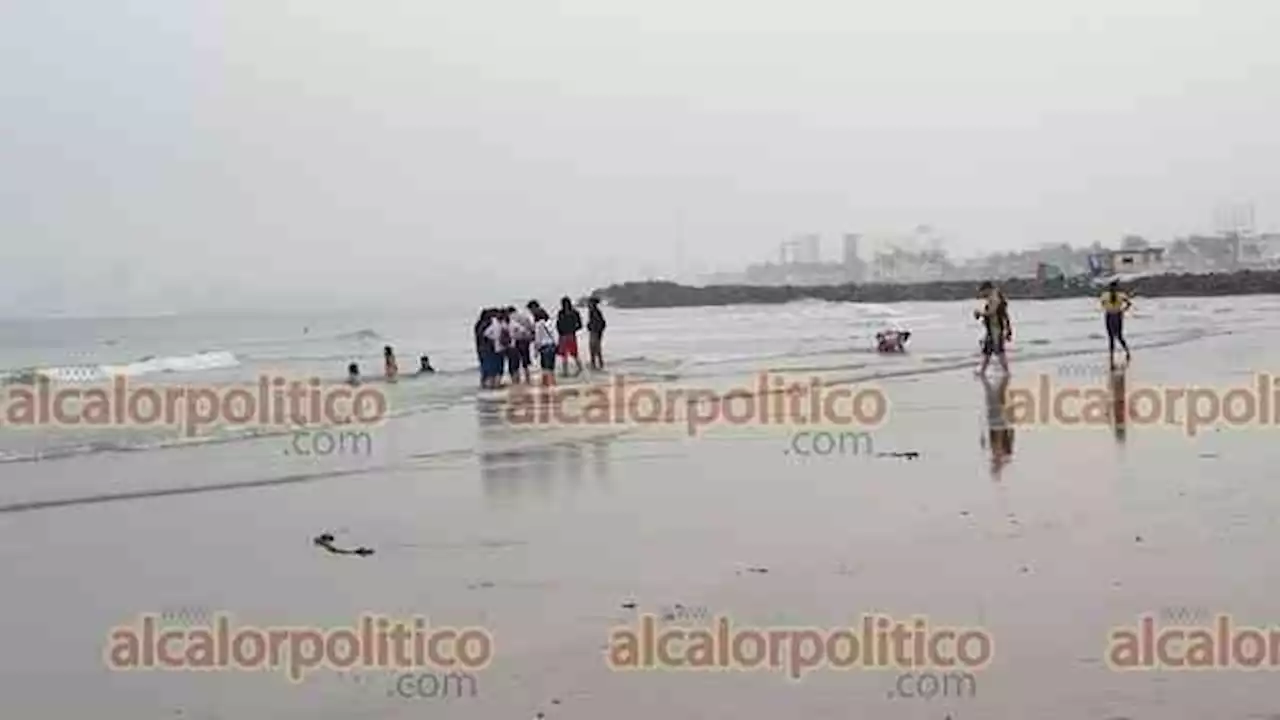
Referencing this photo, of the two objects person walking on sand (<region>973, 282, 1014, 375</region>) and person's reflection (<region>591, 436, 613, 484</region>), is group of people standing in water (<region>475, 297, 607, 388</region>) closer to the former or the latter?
person walking on sand (<region>973, 282, 1014, 375</region>)

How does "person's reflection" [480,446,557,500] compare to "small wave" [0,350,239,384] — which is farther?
"small wave" [0,350,239,384]

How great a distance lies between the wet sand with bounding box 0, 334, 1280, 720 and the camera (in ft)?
22.6

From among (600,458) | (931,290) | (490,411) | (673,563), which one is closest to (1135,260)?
(931,290)

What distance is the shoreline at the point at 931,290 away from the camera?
126m

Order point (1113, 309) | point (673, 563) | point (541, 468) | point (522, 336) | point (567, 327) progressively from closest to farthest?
1. point (673, 563)
2. point (541, 468)
3. point (1113, 309)
4. point (522, 336)
5. point (567, 327)

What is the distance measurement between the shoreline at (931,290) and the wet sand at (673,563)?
97088mm

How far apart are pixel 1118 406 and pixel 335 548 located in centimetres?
1268

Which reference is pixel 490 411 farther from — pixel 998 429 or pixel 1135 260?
pixel 1135 260

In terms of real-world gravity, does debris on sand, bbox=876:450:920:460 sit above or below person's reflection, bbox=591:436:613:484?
above

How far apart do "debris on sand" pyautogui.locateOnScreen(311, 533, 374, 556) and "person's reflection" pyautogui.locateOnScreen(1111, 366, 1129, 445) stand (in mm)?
8443

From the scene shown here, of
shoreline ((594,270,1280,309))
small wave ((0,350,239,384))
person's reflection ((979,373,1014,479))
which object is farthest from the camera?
shoreline ((594,270,1280,309))

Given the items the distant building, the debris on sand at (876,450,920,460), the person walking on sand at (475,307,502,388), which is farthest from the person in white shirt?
the distant building

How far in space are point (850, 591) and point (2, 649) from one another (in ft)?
15.2

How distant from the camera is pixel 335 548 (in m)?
11.4
